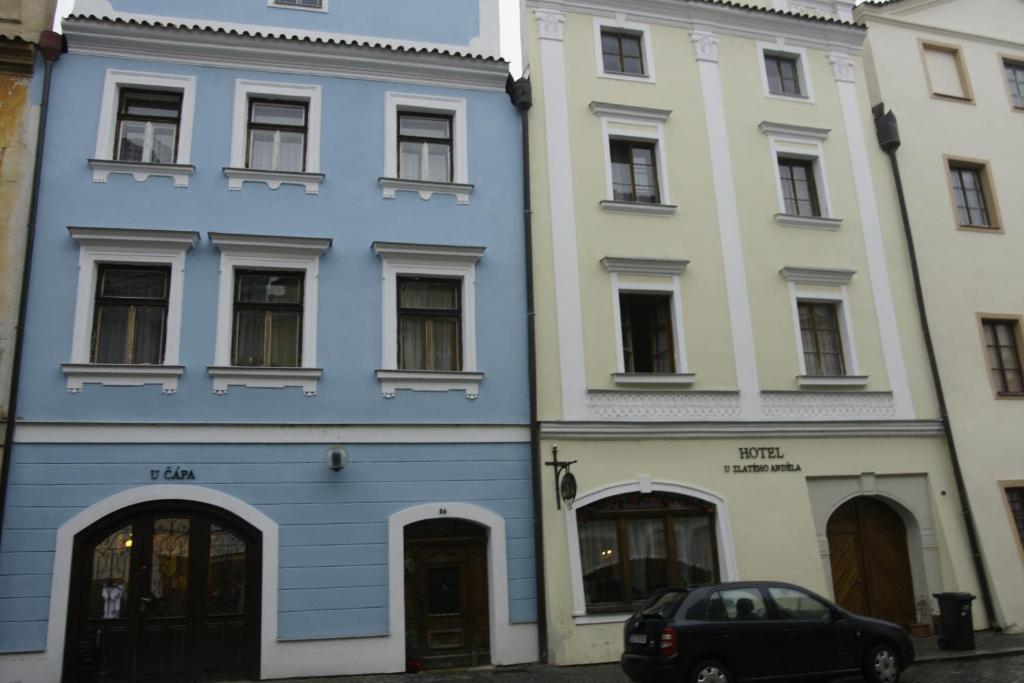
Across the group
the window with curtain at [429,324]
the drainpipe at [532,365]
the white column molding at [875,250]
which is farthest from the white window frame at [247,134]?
the white column molding at [875,250]

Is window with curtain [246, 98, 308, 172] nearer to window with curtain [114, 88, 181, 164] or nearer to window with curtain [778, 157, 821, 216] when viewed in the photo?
window with curtain [114, 88, 181, 164]

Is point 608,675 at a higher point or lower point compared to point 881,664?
lower

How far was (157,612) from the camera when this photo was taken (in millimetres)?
12062

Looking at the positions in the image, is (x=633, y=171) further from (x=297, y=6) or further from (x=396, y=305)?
(x=297, y=6)

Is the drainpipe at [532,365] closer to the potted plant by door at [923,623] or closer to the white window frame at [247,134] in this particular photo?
the white window frame at [247,134]

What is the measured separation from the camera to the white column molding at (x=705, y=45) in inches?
671

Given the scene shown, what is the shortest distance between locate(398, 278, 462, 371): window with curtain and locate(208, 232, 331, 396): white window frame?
1.51 m

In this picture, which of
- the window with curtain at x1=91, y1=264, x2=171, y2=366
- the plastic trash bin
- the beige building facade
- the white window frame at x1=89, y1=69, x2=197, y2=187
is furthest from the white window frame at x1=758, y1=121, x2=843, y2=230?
the beige building facade

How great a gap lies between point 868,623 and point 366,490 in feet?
25.1

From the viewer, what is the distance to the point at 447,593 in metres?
13.3

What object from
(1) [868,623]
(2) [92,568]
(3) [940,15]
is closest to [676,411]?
(1) [868,623]

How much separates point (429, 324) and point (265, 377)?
9.65ft

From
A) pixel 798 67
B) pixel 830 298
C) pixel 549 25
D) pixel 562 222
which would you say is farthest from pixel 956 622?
pixel 549 25

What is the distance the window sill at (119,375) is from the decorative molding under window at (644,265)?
7.67 m
